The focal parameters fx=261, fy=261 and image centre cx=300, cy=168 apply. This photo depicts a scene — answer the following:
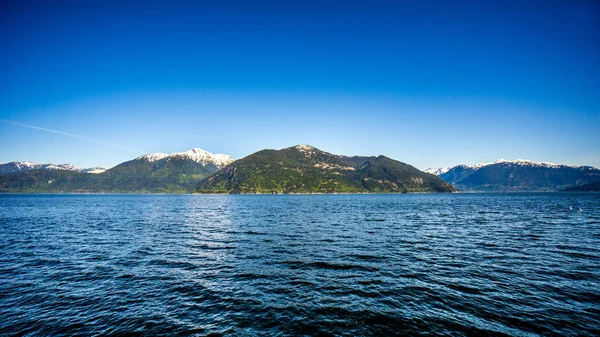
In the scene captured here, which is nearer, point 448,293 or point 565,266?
point 448,293

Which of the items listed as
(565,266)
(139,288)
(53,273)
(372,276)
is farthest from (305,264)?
(565,266)

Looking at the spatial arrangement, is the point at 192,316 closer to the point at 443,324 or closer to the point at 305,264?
the point at 305,264

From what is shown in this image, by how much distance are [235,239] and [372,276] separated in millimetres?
26875

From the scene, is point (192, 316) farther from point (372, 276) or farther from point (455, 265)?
point (455, 265)

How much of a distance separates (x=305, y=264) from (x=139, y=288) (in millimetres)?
16339

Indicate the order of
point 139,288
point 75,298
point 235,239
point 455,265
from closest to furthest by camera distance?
point 75,298 → point 139,288 → point 455,265 → point 235,239

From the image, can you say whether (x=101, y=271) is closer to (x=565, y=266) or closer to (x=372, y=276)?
(x=372, y=276)

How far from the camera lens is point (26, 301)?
20609 mm

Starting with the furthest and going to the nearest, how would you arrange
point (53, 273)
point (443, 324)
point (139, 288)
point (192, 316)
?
1. point (53, 273)
2. point (139, 288)
3. point (192, 316)
4. point (443, 324)

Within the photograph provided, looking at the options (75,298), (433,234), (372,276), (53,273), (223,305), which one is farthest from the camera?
(433,234)

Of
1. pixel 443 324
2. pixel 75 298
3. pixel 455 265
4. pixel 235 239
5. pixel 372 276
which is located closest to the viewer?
pixel 443 324

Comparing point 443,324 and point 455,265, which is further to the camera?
point 455,265

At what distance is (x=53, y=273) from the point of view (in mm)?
27344

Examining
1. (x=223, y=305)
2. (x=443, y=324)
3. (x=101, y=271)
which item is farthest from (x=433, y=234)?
(x=101, y=271)
